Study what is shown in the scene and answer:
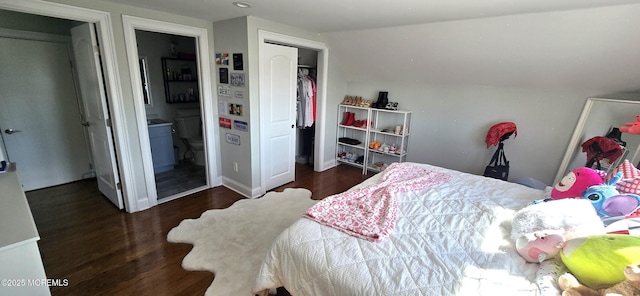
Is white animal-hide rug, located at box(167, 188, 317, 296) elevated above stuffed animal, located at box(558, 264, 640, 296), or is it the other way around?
stuffed animal, located at box(558, 264, 640, 296)

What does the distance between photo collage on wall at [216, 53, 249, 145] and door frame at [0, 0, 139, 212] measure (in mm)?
970

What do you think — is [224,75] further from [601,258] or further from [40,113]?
[601,258]

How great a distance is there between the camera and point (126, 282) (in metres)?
1.85

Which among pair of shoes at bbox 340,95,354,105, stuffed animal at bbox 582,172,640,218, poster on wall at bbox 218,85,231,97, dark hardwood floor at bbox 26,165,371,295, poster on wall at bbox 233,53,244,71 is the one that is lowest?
dark hardwood floor at bbox 26,165,371,295

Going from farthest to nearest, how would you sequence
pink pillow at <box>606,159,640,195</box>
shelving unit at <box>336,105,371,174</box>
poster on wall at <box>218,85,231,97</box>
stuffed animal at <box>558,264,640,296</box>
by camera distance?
shelving unit at <box>336,105,371,174</box>
poster on wall at <box>218,85,231,97</box>
pink pillow at <box>606,159,640,195</box>
stuffed animal at <box>558,264,640,296</box>

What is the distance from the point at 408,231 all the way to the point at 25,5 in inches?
120

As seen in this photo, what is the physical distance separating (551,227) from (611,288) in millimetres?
393

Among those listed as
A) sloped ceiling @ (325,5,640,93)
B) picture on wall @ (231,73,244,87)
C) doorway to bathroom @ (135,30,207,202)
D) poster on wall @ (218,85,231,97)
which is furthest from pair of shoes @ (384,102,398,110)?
doorway to bathroom @ (135,30,207,202)

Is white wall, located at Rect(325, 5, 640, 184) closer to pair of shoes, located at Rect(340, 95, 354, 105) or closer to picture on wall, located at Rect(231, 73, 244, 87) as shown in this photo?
pair of shoes, located at Rect(340, 95, 354, 105)

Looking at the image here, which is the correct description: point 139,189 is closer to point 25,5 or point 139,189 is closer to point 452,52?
point 25,5

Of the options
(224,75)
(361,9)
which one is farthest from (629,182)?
(224,75)

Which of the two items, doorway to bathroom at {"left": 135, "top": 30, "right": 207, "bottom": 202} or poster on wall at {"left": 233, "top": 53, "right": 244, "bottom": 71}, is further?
doorway to bathroom at {"left": 135, "top": 30, "right": 207, "bottom": 202}

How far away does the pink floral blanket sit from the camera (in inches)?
56.9

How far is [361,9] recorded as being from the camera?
2225 mm
